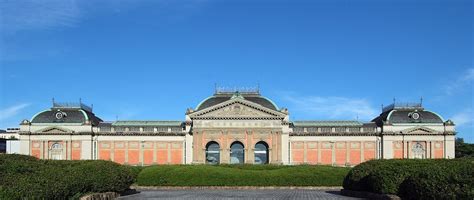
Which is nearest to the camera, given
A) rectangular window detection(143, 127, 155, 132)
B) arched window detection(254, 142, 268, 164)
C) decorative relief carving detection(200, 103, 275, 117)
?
decorative relief carving detection(200, 103, 275, 117)

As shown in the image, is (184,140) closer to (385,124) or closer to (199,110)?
(199,110)

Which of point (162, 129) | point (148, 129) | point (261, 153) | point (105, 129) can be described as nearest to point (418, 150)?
point (261, 153)

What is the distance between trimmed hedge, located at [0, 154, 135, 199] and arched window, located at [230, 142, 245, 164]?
5468cm

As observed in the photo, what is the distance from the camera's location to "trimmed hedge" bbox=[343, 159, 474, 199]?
20.4 m

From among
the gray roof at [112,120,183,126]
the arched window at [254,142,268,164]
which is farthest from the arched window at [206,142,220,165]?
the gray roof at [112,120,183,126]

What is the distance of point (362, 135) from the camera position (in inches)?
3693

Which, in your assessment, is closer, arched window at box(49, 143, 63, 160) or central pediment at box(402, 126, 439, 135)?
central pediment at box(402, 126, 439, 135)

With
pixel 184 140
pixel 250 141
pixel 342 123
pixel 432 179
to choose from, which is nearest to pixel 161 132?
pixel 184 140

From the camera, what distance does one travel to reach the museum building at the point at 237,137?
3561 inches

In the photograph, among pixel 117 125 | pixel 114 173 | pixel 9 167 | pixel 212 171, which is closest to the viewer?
pixel 9 167

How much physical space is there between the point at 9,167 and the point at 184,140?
65.7 m

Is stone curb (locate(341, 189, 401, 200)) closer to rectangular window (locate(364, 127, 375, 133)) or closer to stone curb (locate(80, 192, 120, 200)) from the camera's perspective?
stone curb (locate(80, 192, 120, 200))

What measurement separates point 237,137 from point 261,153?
4668 mm

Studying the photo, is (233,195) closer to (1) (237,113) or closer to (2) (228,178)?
(2) (228,178)
